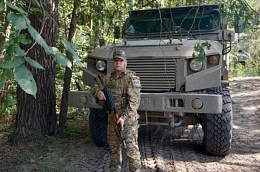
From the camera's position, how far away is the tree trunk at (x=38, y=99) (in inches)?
178

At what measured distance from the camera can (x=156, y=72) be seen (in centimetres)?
400

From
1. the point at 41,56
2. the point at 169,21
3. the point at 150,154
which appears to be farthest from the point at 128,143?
the point at 169,21

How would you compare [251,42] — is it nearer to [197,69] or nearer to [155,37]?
[155,37]

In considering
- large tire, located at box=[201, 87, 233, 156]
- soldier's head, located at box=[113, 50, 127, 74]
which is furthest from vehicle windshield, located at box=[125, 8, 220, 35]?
soldier's head, located at box=[113, 50, 127, 74]

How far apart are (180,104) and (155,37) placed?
1763 mm

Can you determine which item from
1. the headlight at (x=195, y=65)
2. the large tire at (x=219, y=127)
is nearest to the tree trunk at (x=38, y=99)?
the headlight at (x=195, y=65)

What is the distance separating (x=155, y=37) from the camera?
5148 millimetres

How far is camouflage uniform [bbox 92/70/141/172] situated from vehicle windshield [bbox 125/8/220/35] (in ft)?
6.16

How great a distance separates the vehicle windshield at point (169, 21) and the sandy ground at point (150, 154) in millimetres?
1737

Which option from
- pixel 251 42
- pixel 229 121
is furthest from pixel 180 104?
pixel 251 42

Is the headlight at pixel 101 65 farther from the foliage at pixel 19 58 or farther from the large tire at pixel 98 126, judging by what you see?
the foliage at pixel 19 58

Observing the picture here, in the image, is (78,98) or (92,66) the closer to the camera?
(78,98)

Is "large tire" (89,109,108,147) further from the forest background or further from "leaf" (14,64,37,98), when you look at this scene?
"leaf" (14,64,37,98)

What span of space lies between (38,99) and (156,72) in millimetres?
1846
